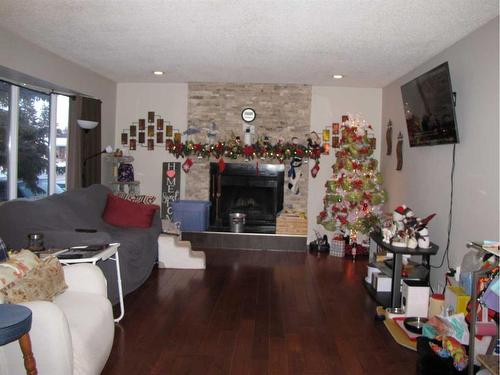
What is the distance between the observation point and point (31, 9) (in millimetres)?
3438

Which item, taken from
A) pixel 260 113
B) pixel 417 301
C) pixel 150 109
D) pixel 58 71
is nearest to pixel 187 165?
pixel 150 109

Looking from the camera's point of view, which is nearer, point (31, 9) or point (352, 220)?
point (31, 9)

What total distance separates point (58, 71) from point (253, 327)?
12.3 feet

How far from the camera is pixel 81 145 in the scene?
5.68 m

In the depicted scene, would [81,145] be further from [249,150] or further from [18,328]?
[18,328]

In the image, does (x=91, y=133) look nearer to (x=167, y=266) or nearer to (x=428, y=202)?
(x=167, y=266)

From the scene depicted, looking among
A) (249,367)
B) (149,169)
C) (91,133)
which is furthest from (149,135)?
(249,367)

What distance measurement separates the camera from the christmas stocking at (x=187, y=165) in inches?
266

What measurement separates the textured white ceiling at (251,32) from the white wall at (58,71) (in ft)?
0.39

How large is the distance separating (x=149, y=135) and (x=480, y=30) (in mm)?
4824

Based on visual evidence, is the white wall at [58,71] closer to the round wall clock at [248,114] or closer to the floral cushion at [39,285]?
the round wall clock at [248,114]

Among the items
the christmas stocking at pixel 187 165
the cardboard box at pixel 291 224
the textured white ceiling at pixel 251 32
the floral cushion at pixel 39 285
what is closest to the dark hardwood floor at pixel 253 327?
the floral cushion at pixel 39 285

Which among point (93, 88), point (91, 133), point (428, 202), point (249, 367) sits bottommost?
point (249, 367)

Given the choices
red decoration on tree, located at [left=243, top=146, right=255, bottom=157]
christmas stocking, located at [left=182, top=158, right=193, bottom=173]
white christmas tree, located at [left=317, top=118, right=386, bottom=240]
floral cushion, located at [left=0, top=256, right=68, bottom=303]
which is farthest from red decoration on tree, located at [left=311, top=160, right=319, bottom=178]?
floral cushion, located at [left=0, top=256, right=68, bottom=303]
